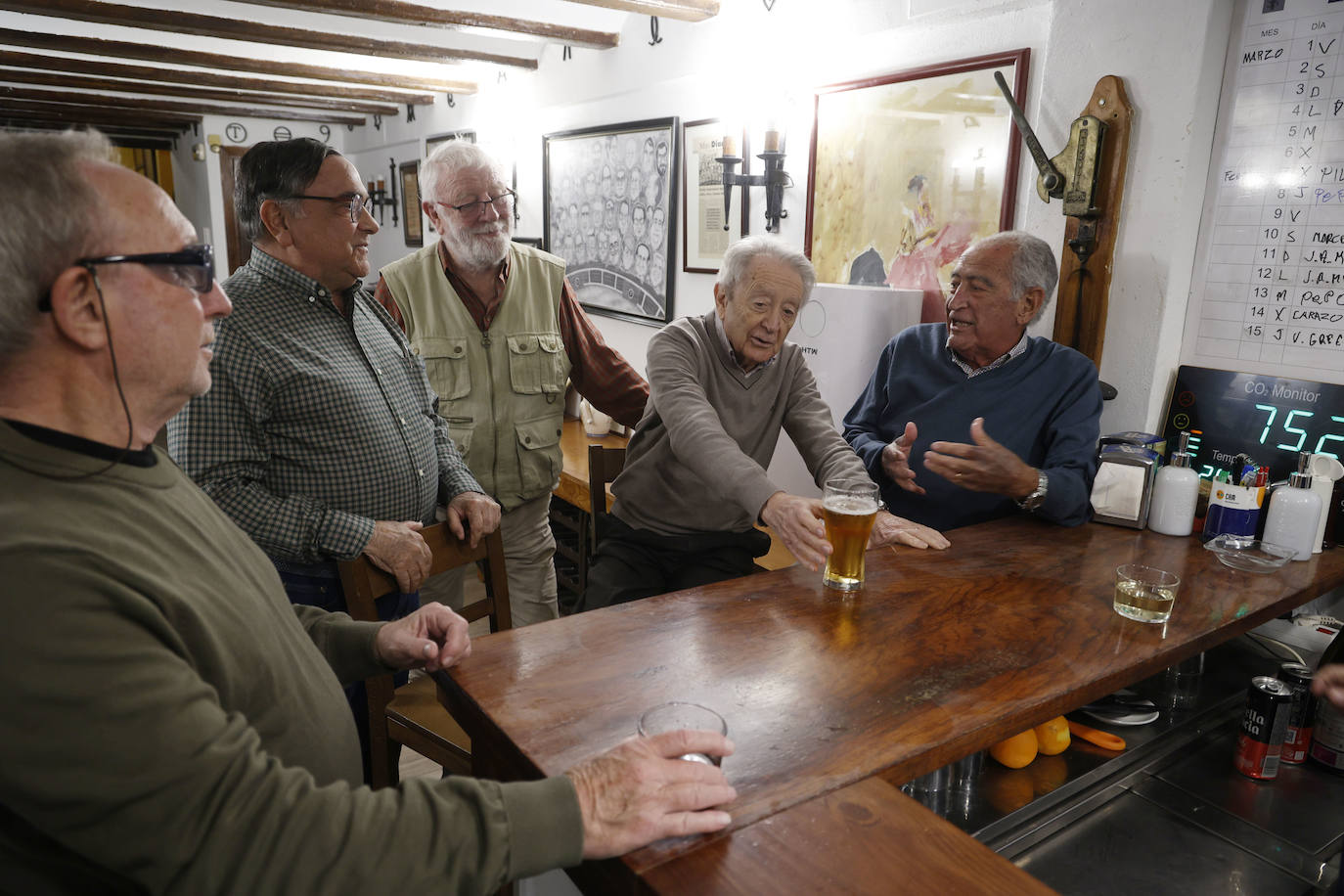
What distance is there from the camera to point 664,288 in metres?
3.90

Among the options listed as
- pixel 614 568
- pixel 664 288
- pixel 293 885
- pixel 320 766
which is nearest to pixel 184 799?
pixel 293 885

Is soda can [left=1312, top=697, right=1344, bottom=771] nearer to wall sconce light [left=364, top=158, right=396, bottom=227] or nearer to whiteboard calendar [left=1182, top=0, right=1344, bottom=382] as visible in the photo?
whiteboard calendar [left=1182, top=0, right=1344, bottom=382]

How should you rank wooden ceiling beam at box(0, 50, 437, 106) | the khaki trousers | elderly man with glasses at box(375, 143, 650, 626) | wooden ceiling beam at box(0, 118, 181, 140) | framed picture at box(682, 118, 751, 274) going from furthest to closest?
1. wooden ceiling beam at box(0, 118, 181, 140)
2. wooden ceiling beam at box(0, 50, 437, 106)
3. framed picture at box(682, 118, 751, 274)
4. the khaki trousers
5. elderly man with glasses at box(375, 143, 650, 626)

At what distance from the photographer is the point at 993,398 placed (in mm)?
2238

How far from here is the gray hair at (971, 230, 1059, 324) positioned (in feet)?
7.16

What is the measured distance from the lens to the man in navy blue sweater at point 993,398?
213cm

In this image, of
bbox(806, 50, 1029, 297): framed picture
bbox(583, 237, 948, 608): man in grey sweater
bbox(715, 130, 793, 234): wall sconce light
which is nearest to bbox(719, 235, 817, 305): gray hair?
bbox(583, 237, 948, 608): man in grey sweater

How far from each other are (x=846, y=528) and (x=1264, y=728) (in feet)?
2.79

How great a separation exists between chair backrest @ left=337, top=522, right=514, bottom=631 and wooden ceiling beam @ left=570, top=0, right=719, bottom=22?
216cm

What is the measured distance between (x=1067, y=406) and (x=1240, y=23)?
102cm

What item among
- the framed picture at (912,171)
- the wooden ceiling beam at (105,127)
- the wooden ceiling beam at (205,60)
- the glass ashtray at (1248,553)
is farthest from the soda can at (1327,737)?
the wooden ceiling beam at (105,127)

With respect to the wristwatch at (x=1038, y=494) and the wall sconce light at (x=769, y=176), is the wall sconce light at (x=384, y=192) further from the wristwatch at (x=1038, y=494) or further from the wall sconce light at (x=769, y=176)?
the wristwatch at (x=1038, y=494)

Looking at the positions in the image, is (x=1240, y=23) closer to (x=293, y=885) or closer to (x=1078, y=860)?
(x=1078, y=860)

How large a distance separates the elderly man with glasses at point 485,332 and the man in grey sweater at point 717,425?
48 centimetres
